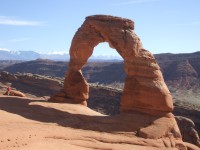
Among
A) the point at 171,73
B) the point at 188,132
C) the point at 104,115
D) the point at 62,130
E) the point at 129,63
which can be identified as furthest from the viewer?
the point at 171,73

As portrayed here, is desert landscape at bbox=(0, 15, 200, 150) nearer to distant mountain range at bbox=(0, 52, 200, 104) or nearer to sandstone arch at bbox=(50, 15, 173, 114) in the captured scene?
sandstone arch at bbox=(50, 15, 173, 114)

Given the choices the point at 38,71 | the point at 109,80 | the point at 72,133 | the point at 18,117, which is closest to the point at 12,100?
the point at 18,117

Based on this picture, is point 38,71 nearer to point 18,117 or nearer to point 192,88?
point 192,88

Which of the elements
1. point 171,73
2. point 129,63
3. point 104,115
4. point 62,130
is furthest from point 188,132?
point 171,73

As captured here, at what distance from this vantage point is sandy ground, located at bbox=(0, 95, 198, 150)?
1387cm

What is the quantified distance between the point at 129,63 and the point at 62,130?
6.34 meters

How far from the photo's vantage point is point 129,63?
20453 mm

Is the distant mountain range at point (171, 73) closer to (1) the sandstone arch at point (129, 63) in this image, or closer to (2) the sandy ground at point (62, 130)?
(1) the sandstone arch at point (129, 63)

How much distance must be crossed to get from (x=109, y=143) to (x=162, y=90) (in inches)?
203

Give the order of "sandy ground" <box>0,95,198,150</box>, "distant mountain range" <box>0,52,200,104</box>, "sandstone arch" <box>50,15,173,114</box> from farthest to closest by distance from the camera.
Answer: "distant mountain range" <box>0,52,200,104</box>
"sandstone arch" <box>50,15,173,114</box>
"sandy ground" <box>0,95,198,150</box>

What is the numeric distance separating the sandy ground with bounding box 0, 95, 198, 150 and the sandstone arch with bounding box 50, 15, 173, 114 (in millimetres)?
1174

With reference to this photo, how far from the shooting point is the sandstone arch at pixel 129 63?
19.5 m

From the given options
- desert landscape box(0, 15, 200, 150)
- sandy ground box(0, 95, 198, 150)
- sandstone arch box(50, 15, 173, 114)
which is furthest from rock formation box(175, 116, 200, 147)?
sandy ground box(0, 95, 198, 150)

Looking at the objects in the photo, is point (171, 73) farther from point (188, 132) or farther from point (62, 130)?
point (62, 130)
